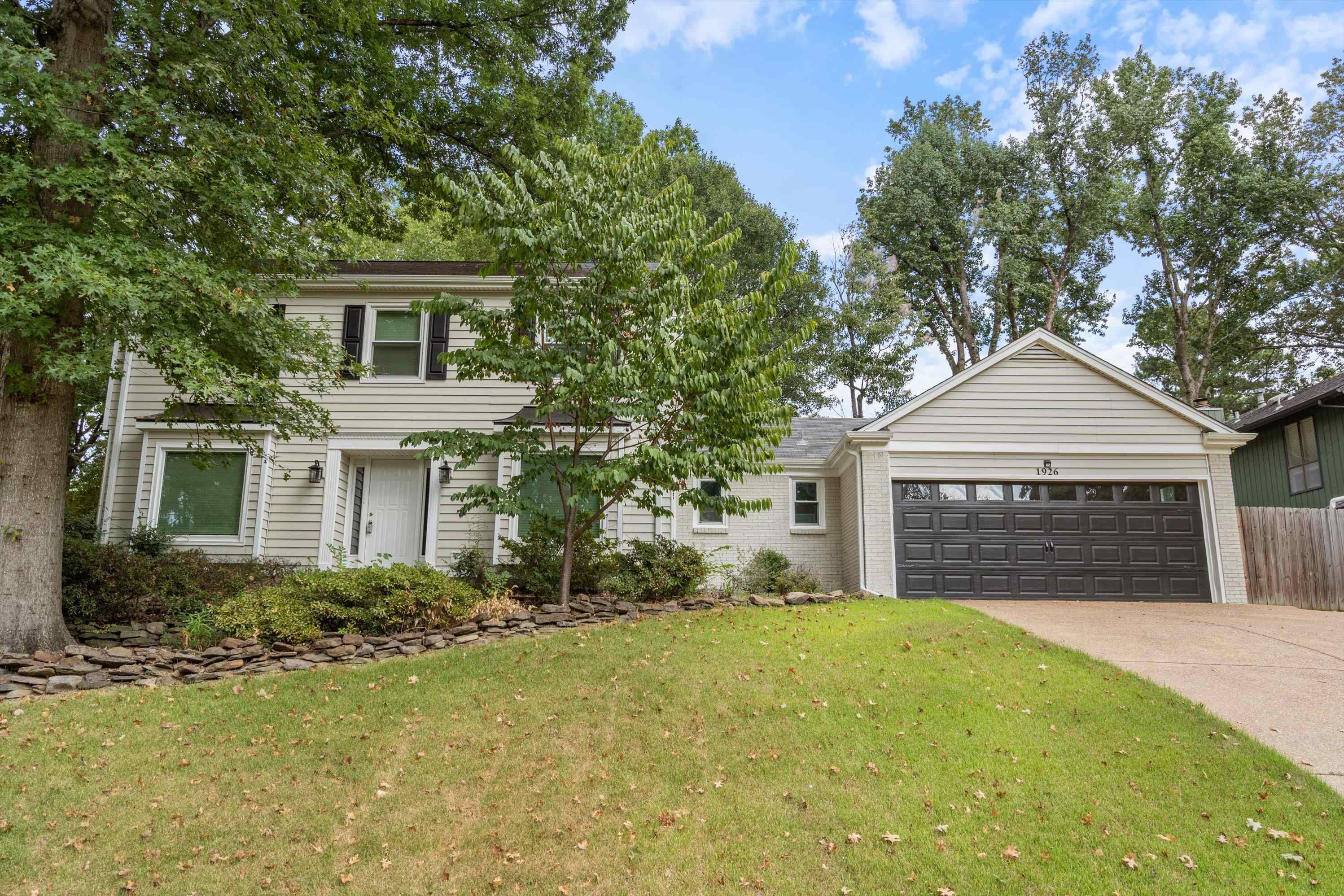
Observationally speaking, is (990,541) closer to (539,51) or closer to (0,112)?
(539,51)

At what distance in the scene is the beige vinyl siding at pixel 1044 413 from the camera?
554 inches

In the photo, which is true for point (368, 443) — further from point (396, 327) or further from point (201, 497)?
point (201, 497)

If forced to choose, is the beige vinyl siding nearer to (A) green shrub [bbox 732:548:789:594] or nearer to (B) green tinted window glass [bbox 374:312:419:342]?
(A) green shrub [bbox 732:548:789:594]

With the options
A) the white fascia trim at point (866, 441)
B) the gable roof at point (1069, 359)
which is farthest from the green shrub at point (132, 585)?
the gable roof at point (1069, 359)

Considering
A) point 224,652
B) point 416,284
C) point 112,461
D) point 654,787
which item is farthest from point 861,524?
point 112,461

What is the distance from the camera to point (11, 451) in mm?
8023

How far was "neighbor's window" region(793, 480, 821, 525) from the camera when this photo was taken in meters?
16.6

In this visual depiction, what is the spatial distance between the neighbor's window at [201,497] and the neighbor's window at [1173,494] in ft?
52.2

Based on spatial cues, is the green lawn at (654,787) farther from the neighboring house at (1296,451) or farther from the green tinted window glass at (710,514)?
the neighboring house at (1296,451)

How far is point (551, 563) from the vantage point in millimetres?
10562

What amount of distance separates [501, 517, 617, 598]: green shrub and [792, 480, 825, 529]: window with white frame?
6.63 m

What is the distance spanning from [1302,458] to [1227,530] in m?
7.49

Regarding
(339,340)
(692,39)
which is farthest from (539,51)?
(339,340)

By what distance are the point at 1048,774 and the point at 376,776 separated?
466 cm
